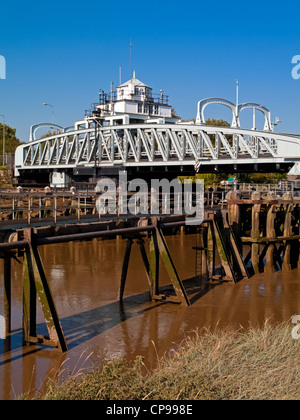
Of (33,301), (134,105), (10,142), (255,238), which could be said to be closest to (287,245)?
(255,238)

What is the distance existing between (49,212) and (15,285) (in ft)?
52.1

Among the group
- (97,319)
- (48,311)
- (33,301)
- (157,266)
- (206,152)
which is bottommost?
(97,319)

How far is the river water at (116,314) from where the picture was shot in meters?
11.3

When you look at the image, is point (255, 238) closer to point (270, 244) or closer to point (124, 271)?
point (270, 244)

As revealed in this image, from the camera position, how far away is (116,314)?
15.5m

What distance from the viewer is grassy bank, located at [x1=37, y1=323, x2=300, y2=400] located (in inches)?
312

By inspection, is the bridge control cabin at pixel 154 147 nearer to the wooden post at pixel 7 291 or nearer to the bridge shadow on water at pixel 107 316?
the bridge shadow on water at pixel 107 316

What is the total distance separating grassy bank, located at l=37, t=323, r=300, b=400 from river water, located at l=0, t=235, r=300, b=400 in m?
1.80

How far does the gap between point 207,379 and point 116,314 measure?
746 cm

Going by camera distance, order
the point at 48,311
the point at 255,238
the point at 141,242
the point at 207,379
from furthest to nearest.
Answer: the point at 255,238 → the point at 141,242 → the point at 48,311 → the point at 207,379

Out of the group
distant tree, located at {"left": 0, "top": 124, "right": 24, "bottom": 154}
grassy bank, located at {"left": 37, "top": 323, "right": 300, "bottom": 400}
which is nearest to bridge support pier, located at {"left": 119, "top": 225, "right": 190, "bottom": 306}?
grassy bank, located at {"left": 37, "top": 323, "right": 300, "bottom": 400}

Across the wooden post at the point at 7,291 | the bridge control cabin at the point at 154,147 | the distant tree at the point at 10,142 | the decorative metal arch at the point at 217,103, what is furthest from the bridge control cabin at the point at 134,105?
the wooden post at the point at 7,291

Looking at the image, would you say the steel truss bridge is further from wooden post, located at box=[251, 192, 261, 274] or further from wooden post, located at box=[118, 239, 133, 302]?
wooden post, located at box=[118, 239, 133, 302]

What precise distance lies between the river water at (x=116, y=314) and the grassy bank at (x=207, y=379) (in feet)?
5.89
